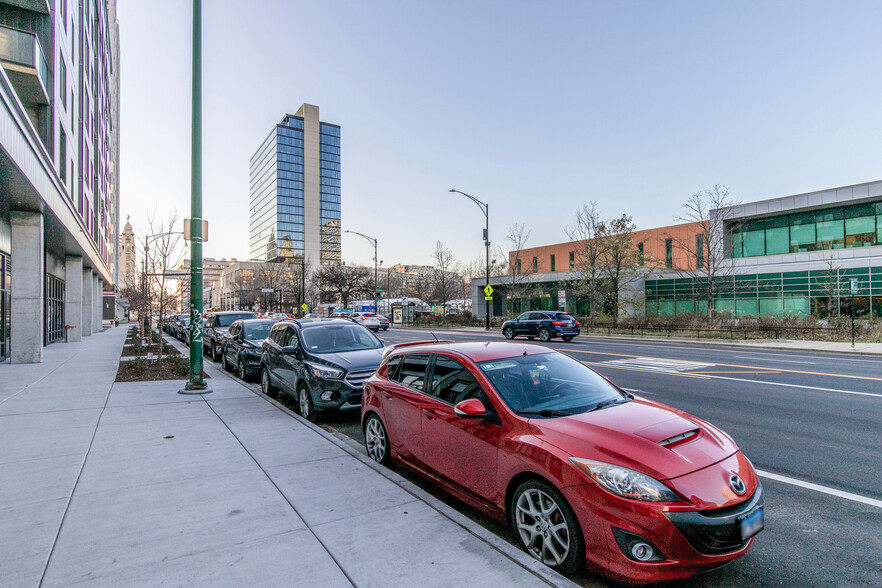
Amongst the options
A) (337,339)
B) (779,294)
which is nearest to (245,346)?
(337,339)

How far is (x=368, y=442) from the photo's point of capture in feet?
18.8

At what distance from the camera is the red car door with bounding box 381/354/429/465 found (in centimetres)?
476

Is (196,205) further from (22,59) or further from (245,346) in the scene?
(22,59)

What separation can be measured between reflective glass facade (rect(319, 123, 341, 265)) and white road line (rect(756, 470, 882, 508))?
138826mm

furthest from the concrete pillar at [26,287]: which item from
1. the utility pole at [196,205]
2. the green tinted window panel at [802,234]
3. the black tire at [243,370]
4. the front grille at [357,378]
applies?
the green tinted window panel at [802,234]

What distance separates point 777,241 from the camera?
37.9 metres

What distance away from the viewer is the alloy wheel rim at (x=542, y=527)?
3199 mm

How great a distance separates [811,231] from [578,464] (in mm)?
43192

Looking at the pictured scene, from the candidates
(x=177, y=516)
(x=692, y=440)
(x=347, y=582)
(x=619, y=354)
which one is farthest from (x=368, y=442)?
(x=619, y=354)

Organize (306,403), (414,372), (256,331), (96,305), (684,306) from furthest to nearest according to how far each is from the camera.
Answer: (96,305)
(684,306)
(256,331)
(306,403)
(414,372)

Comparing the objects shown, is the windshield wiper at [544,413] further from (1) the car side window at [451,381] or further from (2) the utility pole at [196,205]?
(2) the utility pole at [196,205]

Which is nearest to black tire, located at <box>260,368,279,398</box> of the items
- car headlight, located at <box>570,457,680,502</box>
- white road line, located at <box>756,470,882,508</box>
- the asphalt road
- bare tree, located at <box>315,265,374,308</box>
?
the asphalt road

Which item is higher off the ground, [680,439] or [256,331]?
[256,331]

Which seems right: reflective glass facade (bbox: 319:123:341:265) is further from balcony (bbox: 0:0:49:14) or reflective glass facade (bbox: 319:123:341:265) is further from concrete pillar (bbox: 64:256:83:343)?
balcony (bbox: 0:0:49:14)
